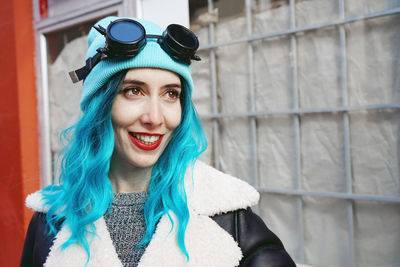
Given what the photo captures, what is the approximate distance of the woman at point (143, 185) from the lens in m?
1.26

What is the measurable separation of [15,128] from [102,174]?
94.9 inches

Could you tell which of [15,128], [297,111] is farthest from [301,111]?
[15,128]

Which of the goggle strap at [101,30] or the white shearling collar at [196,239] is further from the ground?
the goggle strap at [101,30]

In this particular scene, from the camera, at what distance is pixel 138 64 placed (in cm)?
127

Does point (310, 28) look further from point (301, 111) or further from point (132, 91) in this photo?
point (132, 91)

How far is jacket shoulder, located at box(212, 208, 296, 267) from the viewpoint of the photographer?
124 centimetres

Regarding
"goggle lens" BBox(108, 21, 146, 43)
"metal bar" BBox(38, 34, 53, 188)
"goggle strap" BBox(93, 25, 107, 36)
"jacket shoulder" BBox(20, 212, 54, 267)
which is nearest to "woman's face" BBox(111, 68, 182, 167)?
"goggle lens" BBox(108, 21, 146, 43)

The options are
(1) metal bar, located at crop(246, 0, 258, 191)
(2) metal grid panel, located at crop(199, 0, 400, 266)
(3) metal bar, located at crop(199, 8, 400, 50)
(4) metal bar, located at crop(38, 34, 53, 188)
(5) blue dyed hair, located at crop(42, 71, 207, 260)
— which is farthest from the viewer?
(4) metal bar, located at crop(38, 34, 53, 188)

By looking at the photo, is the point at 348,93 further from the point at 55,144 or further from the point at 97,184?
the point at 55,144

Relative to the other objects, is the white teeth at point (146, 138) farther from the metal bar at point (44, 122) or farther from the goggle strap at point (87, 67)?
the metal bar at point (44, 122)

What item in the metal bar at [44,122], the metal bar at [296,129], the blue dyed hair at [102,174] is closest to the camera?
the blue dyed hair at [102,174]

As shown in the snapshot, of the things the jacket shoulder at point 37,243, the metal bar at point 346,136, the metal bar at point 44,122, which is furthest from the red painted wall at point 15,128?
the metal bar at point 346,136

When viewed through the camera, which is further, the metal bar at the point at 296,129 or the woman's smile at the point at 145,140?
the metal bar at the point at 296,129

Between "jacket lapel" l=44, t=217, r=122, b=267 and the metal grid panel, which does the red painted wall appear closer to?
the metal grid panel
